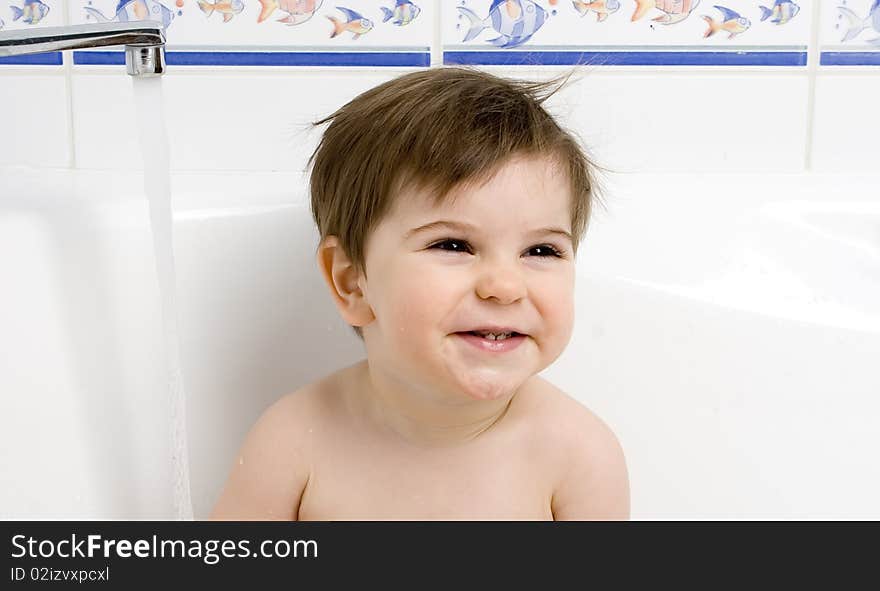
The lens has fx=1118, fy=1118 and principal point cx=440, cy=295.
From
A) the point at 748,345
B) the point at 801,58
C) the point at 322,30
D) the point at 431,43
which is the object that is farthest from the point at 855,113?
the point at 322,30

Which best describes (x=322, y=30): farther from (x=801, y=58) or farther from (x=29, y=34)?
(x=801, y=58)

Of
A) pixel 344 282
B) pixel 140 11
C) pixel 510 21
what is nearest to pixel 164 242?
pixel 344 282

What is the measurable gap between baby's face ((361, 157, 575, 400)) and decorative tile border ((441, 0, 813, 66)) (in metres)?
0.46

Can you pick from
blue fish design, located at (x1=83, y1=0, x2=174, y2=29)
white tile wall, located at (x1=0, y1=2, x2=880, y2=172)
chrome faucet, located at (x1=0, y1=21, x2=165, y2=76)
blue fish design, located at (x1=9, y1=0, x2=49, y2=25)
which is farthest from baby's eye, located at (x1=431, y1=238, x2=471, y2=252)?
blue fish design, located at (x1=9, y1=0, x2=49, y2=25)

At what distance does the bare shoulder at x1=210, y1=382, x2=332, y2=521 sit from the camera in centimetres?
103

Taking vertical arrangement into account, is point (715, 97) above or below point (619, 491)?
above

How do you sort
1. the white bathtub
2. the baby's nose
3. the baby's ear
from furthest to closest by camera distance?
the white bathtub
the baby's ear
the baby's nose

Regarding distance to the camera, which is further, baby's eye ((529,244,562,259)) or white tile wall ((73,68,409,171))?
white tile wall ((73,68,409,171))

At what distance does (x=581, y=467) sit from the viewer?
1.03 m

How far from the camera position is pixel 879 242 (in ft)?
4.16

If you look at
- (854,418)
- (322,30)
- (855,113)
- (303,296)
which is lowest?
(854,418)

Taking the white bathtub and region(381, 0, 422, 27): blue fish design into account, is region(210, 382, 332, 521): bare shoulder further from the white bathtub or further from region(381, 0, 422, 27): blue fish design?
region(381, 0, 422, 27): blue fish design

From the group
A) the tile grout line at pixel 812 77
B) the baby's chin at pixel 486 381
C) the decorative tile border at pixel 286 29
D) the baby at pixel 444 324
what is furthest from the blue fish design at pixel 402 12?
the baby's chin at pixel 486 381
